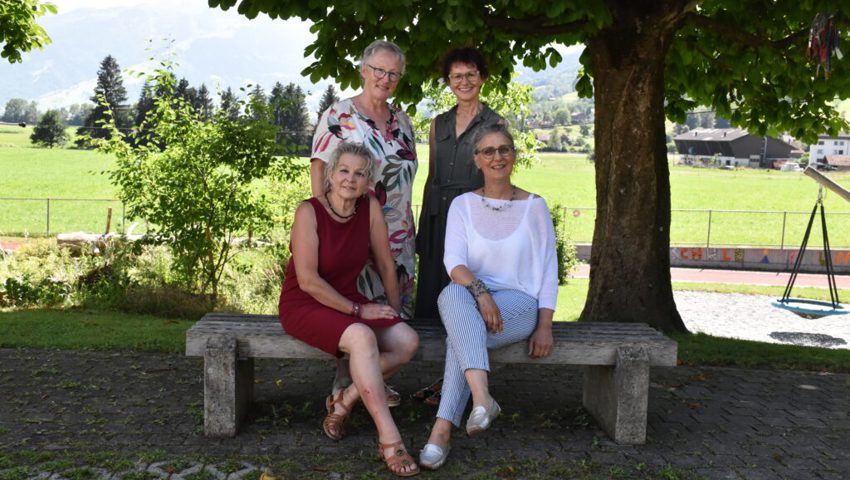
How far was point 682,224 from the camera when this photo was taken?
5044cm

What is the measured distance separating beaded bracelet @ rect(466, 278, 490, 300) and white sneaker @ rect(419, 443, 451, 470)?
2.64 feet

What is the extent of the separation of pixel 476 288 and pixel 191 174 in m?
7.43

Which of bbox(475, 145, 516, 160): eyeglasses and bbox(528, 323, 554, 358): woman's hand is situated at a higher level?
bbox(475, 145, 516, 160): eyeglasses

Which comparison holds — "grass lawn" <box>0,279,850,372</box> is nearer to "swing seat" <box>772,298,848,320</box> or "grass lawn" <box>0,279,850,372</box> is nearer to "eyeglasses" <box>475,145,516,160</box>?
"eyeglasses" <box>475,145,516,160</box>

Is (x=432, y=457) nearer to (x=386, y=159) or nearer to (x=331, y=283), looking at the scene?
(x=331, y=283)

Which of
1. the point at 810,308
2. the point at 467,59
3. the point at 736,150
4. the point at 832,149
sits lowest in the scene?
the point at 810,308

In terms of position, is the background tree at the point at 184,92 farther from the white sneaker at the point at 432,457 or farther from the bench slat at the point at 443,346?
the white sneaker at the point at 432,457

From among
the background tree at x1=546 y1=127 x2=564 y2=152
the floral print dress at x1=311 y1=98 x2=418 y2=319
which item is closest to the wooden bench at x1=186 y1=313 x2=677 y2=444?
the floral print dress at x1=311 y1=98 x2=418 y2=319

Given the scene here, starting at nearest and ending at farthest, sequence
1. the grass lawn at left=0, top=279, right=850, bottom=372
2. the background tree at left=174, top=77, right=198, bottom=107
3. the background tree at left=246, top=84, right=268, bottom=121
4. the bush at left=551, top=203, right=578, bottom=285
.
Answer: the grass lawn at left=0, top=279, right=850, bottom=372
the background tree at left=246, top=84, right=268, bottom=121
the background tree at left=174, top=77, right=198, bottom=107
the bush at left=551, top=203, right=578, bottom=285

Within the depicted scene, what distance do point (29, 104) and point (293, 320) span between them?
678 ft

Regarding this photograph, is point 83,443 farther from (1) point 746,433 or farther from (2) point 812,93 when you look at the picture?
(2) point 812,93

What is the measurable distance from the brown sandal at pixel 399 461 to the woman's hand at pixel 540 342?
0.87m

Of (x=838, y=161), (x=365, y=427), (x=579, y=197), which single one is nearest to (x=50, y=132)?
(x=579, y=197)

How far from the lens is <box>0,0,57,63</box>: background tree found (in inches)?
539
